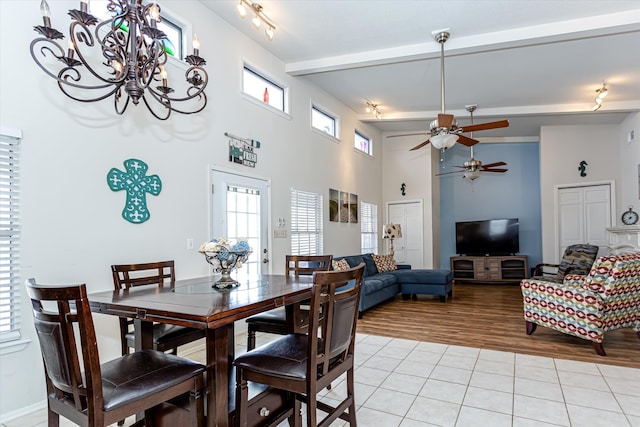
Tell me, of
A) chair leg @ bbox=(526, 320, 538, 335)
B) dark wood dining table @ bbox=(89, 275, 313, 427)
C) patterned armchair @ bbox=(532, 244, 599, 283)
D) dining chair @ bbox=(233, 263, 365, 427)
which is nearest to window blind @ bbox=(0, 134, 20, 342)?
dark wood dining table @ bbox=(89, 275, 313, 427)

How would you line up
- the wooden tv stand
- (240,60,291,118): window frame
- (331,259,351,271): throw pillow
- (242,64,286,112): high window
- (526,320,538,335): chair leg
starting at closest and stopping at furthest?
(526,320,538,335): chair leg, (240,60,291,118): window frame, (242,64,286,112): high window, (331,259,351,271): throw pillow, the wooden tv stand

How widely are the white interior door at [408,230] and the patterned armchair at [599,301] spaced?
15.9 feet

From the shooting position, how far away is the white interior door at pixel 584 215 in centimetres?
743

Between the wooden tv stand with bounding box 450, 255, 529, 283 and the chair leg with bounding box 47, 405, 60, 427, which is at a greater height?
the chair leg with bounding box 47, 405, 60, 427

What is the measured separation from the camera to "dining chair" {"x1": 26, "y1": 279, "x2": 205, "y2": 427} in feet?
4.87

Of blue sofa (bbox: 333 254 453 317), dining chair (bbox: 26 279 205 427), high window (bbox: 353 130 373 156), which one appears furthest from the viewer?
high window (bbox: 353 130 373 156)

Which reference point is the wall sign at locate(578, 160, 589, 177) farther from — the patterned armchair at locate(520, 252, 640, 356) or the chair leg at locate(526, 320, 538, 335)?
the chair leg at locate(526, 320, 538, 335)

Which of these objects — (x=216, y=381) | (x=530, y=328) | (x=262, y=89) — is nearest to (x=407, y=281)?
(x=530, y=328)

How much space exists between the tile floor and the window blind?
0.66 meters

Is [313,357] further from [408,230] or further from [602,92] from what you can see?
[408,230]

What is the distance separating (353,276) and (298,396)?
2.67 ft

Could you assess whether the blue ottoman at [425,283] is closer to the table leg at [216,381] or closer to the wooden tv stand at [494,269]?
the wooden tv stand at [494,269]

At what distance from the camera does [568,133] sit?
7848 mm

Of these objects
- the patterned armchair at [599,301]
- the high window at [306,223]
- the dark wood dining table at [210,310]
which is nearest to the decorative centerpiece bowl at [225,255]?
the dark wood dining table at [210,310]
